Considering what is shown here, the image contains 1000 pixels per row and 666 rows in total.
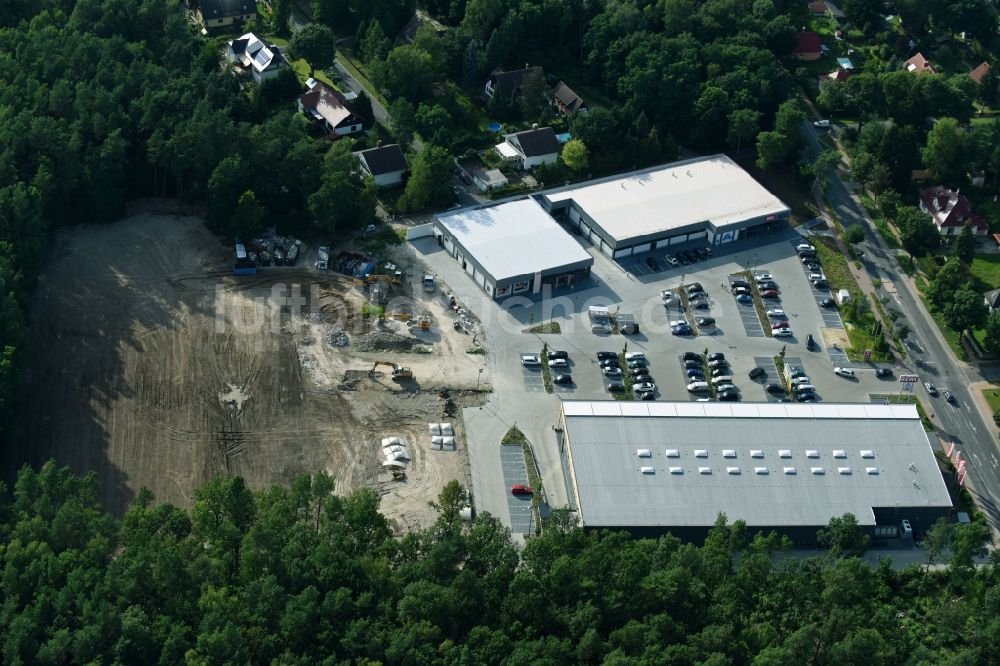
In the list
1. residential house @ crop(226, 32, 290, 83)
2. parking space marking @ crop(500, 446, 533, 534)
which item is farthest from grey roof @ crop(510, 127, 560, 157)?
parking space marking @ crop(500, 446, 533, 534)

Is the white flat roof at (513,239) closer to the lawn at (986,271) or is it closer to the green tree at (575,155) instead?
the green tree at (575,155)

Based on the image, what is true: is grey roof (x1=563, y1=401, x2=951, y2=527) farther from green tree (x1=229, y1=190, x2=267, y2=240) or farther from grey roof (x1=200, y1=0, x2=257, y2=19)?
grey roof (x1=200, y1=0, x2=257, y2=19)

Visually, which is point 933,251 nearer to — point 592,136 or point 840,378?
point 840,378

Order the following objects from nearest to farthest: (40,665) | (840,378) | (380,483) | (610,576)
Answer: (40,665), (610,576), (380,483), (840,378)

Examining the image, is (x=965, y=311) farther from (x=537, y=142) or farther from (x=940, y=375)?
(x=537, y=142)

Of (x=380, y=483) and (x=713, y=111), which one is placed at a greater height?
(x=713, y=111)

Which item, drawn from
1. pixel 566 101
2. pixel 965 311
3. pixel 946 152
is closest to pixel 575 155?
pixel 566 101

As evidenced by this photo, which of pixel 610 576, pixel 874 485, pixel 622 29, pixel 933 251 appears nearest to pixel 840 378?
pixel 874 485
